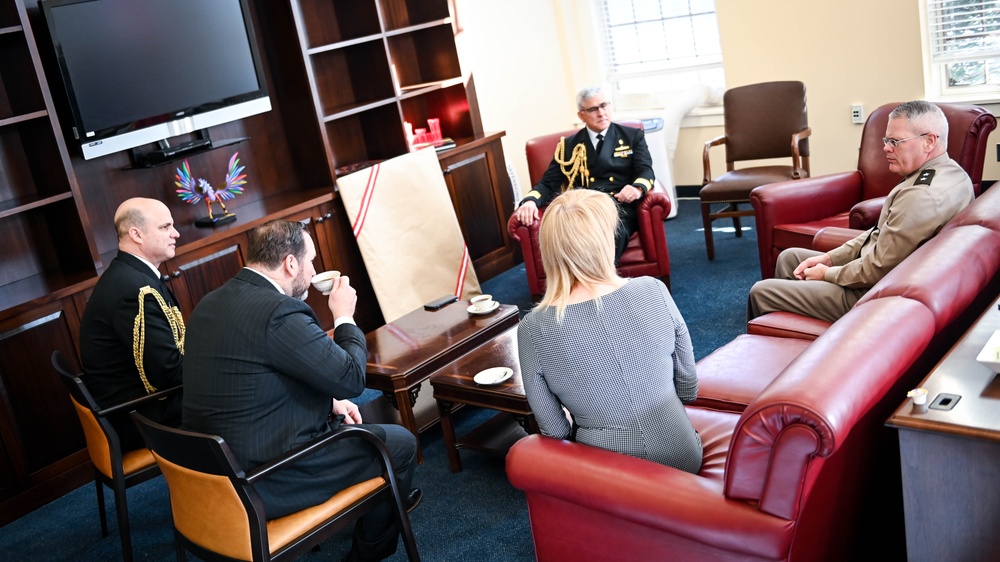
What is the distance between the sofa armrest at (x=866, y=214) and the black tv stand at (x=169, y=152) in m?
2.95

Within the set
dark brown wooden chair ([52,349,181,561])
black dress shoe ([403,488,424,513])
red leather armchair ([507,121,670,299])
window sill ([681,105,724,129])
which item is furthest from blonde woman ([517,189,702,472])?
window sill ([681,105,724,129])

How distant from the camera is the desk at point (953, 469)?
1778 millimetres

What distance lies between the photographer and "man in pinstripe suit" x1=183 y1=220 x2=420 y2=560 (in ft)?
7.80

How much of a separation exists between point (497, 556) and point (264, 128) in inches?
117

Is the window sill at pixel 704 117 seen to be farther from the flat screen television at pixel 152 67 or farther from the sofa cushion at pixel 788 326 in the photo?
the sofa cushion at pixel 788 326

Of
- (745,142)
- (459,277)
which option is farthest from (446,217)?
(745,142)

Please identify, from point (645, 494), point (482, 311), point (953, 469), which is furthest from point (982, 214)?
point (482, 311)

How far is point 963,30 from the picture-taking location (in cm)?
490

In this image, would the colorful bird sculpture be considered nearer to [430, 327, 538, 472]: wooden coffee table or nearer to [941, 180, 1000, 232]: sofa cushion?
[430, 327, 538, 472]: wooden coffee table

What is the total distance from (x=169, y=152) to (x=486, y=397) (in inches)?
84.4

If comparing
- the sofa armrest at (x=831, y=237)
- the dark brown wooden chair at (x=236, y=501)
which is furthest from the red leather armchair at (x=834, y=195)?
the dark brown wooden chair at (x=236, y=501)

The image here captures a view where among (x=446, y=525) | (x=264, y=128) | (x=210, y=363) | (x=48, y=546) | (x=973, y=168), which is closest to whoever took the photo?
(x=210, y=363)

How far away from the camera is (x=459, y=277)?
16.6ft

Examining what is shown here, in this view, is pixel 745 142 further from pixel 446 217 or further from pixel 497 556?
pixel 497 556
